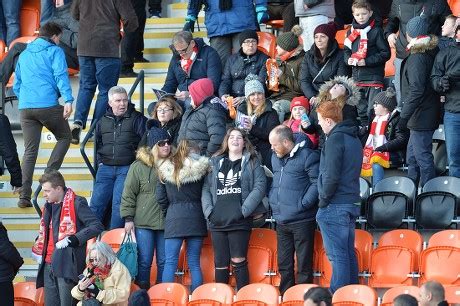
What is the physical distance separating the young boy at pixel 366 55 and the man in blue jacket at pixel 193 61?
4.65 feet

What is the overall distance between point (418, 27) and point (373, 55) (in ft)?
3.44

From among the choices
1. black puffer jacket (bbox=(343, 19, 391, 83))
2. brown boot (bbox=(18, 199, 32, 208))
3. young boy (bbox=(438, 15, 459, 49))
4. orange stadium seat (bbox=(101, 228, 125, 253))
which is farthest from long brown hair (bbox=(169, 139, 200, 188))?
young boy (bbox=(438, 15, 459, 49))

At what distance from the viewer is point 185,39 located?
15.2 meters

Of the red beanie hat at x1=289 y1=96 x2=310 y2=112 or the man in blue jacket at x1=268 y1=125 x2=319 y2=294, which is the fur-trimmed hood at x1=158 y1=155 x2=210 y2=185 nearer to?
the man in blue jacket at x1=268 y1=125 x2=319 y2=294

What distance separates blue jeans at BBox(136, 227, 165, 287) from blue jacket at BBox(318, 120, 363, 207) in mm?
1974

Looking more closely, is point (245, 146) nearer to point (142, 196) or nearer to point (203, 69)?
point (142, 196)

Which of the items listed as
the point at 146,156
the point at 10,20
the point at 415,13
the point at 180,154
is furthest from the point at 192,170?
the point at 10,20

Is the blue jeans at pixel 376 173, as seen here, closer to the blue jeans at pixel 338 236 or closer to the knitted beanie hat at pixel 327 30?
the knitted beanie hat at pixel 327 30

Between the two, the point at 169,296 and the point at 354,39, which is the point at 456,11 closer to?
the point at 354,39

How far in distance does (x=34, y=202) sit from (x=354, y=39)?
148 inches

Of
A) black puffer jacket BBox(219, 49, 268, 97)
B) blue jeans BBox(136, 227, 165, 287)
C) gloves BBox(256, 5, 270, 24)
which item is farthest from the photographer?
gloves BBox(256, 5, 270, 24)

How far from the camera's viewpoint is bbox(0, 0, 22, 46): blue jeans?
18.1 meters

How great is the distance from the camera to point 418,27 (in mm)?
14031

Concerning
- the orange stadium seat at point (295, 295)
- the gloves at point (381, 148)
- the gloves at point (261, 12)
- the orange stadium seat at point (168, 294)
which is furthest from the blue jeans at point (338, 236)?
the gloves at point (261, 12)
